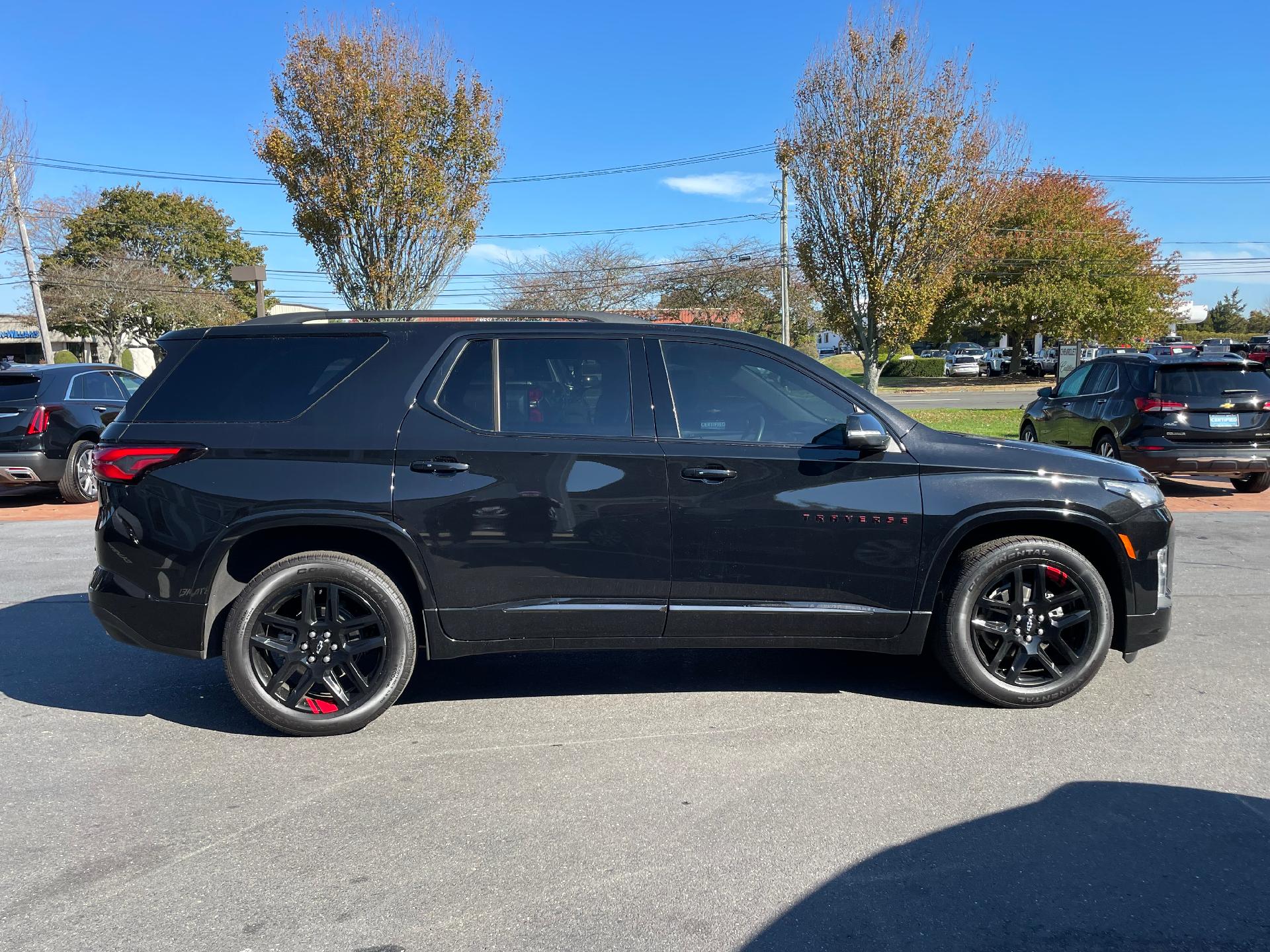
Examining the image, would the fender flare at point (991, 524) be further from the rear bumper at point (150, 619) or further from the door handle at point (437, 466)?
the rear bumper at point (150, 619)

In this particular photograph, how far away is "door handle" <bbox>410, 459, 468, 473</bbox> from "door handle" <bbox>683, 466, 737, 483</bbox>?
968 millimetres

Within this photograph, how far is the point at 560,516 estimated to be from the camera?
162 inches

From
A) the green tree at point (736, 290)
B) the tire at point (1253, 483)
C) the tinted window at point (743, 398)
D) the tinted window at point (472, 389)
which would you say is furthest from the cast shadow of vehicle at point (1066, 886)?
the green tree at point (736, 290)

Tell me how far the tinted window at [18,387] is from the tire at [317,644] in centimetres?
906

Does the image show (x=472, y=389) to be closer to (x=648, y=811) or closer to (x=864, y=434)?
(x=864, y=434)

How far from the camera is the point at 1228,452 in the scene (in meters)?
10.6

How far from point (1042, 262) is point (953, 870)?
149 ft

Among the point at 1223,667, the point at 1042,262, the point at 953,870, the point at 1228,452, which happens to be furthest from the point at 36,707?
the point at 1042,262

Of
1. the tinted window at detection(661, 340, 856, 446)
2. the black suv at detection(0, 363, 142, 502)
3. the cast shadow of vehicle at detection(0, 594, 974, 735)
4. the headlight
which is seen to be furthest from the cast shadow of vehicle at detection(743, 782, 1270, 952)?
the black suv at detection(0, 363, 142, 502)

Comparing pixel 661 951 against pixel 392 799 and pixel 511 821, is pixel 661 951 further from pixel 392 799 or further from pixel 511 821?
pixel 392 799

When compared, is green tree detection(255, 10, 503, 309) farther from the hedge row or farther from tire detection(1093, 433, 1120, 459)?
the hedge row

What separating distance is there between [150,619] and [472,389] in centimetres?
173

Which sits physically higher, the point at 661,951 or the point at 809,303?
the point at 809,303

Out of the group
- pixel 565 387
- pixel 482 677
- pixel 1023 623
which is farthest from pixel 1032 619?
pixel 482 677
